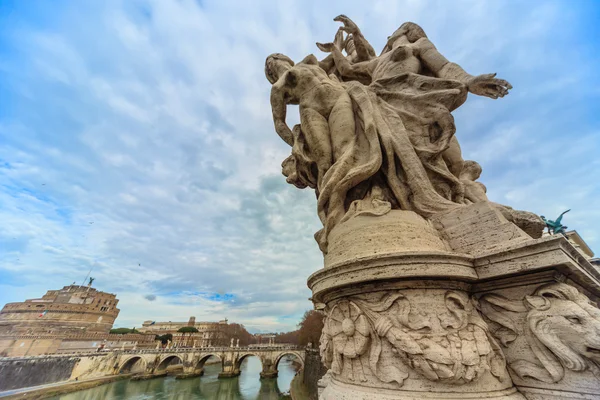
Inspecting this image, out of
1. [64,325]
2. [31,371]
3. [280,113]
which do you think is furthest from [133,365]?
[280,113]

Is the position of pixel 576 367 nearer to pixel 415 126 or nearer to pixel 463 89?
pixel 415 126

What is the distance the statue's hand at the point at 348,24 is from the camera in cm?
533

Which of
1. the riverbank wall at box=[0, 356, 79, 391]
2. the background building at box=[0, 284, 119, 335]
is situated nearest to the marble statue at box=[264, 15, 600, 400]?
the riverbank wall at box=[0, 356, 79, 391]

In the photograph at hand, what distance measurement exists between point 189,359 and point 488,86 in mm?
44966

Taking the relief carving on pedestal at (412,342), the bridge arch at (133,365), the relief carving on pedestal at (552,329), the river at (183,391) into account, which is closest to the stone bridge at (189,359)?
the bridge arch at (133,365)

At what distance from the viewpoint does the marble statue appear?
185 centimetres

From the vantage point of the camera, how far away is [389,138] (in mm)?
3324

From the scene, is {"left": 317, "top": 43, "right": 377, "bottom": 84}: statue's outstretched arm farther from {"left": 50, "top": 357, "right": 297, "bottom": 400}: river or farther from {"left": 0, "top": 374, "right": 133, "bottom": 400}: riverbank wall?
{"left": 0, "top": 374, "right": 133, "bottom": 400}: riverbank wall

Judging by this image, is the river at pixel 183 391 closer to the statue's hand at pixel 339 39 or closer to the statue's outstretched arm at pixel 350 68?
the statue's outstretched arm at pixel 350 68

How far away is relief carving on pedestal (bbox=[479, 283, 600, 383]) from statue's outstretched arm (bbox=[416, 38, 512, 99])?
8.32ft

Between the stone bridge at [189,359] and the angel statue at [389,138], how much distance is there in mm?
37130

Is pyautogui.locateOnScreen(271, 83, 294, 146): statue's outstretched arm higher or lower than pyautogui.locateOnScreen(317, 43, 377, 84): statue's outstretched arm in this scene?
lower

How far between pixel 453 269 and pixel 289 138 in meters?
3.62

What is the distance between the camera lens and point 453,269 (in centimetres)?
215
